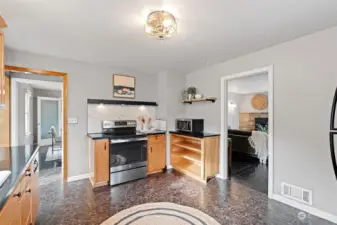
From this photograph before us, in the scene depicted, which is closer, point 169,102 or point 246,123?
point 169,102

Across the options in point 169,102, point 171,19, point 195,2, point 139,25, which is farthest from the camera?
point 169,102

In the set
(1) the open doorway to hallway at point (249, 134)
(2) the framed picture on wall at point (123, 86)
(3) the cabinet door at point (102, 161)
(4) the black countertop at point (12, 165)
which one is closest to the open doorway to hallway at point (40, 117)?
(4) the black countertop at point (12, 165)

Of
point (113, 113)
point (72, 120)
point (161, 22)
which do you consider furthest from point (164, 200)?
point (161, 22)

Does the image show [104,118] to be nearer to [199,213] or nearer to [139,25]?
[139,25]

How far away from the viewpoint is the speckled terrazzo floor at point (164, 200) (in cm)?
211

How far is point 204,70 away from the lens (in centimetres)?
385

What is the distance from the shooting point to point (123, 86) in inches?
153

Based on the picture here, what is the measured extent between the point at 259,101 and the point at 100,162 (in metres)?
5.97

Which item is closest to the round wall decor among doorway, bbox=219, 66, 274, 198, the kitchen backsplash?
doorway, bbox=219, 66, 274, 198

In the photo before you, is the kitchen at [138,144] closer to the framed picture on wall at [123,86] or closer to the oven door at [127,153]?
the oven door at [127,153]

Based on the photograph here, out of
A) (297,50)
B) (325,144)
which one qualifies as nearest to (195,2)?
(297,50)

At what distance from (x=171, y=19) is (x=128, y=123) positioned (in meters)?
2.63

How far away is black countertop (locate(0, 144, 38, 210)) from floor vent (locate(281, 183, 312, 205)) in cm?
304

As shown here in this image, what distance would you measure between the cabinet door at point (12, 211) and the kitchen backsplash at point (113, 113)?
7.54ft
